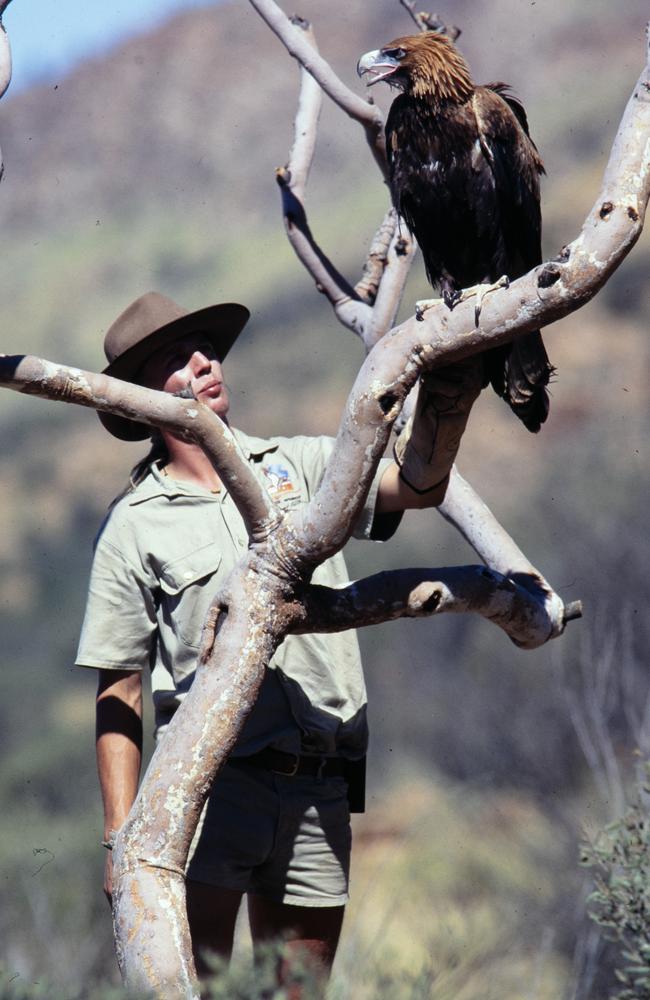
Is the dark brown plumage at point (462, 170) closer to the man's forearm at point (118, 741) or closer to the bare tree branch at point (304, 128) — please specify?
the bare tree branch at point (304, 128)

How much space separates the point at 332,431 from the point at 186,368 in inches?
546

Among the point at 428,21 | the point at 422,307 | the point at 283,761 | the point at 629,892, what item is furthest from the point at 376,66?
the point at 629,892

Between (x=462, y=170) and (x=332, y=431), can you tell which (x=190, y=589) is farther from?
(x=332, y=431)

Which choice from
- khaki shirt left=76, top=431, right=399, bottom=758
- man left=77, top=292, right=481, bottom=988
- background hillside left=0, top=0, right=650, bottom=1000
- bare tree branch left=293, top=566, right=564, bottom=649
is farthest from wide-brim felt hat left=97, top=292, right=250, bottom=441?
background hillside left=0, top=0, right=650, bottom=1000

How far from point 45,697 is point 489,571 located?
12.6m

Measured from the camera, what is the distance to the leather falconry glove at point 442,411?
2.44 meters

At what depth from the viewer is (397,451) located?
271 cm

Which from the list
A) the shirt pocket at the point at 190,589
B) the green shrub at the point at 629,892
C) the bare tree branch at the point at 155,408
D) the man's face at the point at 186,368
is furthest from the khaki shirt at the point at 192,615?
the green shrub at the point at 629,892

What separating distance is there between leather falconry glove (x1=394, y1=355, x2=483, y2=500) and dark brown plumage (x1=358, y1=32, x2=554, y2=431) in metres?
0.76

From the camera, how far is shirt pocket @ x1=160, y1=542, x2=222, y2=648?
2676 mm

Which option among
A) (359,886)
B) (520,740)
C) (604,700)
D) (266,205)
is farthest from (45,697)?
(266,205)

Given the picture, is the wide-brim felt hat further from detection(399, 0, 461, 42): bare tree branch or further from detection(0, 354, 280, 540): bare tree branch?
detection(399, 0, 461, 42): bare tree branch

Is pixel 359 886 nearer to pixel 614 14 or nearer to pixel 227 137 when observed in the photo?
pixel 227 137

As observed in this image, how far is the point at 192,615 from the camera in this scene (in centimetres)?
268
